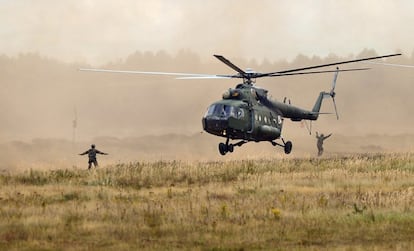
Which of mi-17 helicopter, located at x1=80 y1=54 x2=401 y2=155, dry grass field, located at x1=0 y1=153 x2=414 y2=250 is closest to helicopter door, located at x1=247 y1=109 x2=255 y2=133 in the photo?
mi-17 helicopter, located at x1=80 y1=54 x2=401 y2=155

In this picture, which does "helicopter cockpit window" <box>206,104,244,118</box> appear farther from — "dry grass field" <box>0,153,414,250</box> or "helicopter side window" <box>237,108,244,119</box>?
"dry grass field" <box>0,153,414,250</box>

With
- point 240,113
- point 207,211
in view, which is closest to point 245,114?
point 240,113

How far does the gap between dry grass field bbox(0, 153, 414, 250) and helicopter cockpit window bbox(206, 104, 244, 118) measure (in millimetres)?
5867

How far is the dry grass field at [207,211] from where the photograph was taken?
14.2 meters

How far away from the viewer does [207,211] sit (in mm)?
17781

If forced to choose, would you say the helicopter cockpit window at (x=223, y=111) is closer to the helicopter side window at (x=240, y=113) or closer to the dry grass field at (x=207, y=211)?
the helicopter side window at (x=240, y=113)

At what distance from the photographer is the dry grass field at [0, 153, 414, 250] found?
1422cm

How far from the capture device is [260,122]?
127 ft

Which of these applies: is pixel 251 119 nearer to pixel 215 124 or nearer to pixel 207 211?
pixel 215 124

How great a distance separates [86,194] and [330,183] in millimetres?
8872

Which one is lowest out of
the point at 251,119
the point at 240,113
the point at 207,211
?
the point at 207,211

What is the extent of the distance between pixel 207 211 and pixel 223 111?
1882cm

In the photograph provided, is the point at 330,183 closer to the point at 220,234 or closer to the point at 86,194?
the point at 86,194

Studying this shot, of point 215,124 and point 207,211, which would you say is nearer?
point 207,211
